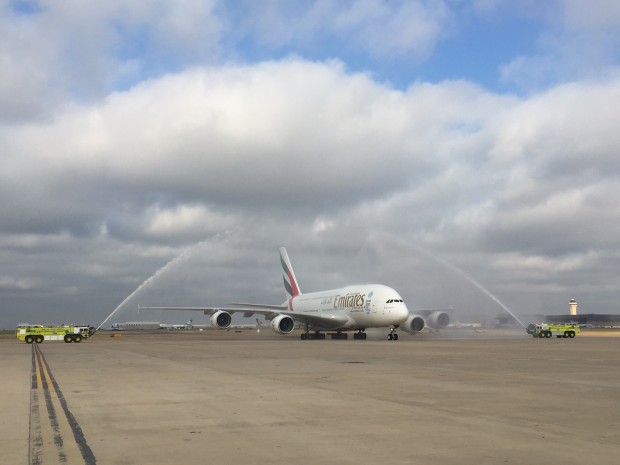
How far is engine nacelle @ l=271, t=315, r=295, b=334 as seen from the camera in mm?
62594

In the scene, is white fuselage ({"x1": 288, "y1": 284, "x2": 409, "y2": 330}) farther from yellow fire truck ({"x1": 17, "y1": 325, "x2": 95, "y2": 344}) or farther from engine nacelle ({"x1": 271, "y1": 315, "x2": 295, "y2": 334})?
yellow fire truck ({"x1": 17, "y1": 325, "x2": 95, "y2": 344})

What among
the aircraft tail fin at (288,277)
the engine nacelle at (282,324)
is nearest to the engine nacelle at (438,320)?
the engine nacelle at (282,324)

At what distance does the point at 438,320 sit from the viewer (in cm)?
6675

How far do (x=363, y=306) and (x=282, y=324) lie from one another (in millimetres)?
9522

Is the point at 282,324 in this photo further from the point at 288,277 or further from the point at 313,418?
the point at 313,418

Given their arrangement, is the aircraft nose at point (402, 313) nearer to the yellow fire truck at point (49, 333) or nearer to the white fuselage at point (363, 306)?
the white fuselage at point (363, 306)

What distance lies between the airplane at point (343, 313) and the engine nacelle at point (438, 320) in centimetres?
6

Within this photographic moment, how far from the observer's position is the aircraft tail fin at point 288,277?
81.7 m

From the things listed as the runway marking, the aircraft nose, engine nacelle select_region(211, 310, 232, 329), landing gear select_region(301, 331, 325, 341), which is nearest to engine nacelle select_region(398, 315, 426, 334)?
the aircraft nose

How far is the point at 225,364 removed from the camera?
84.4 ft

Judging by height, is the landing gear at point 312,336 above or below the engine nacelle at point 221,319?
below

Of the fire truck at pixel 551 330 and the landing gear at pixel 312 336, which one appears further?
the landing gear at pixel 312 336

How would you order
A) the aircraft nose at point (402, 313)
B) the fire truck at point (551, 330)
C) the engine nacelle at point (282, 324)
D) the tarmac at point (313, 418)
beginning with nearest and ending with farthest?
1. the tarmac at point (313, 418)
2. the aircraft nose at point (402, 313)
3. the engine nacelle at point (282, 324)
4. the fire truck at point (551, 330)

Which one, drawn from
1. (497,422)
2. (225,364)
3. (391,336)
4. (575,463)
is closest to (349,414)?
(497,422)
